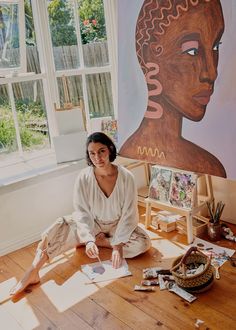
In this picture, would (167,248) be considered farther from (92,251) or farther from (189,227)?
(92,251)

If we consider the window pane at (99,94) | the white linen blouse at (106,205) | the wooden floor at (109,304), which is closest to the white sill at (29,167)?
the white linen blouse at (106,205)

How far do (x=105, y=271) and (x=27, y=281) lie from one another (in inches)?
17.7

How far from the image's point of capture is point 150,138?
1912 mm

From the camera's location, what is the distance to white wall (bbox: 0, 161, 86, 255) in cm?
258

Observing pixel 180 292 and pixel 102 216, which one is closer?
pixel 180 292

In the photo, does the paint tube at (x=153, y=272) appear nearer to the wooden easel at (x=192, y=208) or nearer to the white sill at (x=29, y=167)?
the wooden easel at (x=192, y=208)

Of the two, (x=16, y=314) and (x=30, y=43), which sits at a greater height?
(x=30, y=43)

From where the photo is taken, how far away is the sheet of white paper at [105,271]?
7.18 feet

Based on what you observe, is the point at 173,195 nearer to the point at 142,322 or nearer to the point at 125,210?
the point at 125,210

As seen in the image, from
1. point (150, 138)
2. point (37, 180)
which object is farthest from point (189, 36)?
point (37, 180)

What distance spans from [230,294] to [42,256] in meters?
1.09

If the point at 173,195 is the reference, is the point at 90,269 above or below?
below

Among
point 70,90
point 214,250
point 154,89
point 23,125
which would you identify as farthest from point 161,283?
point 70,90

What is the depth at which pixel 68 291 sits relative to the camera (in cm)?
211
